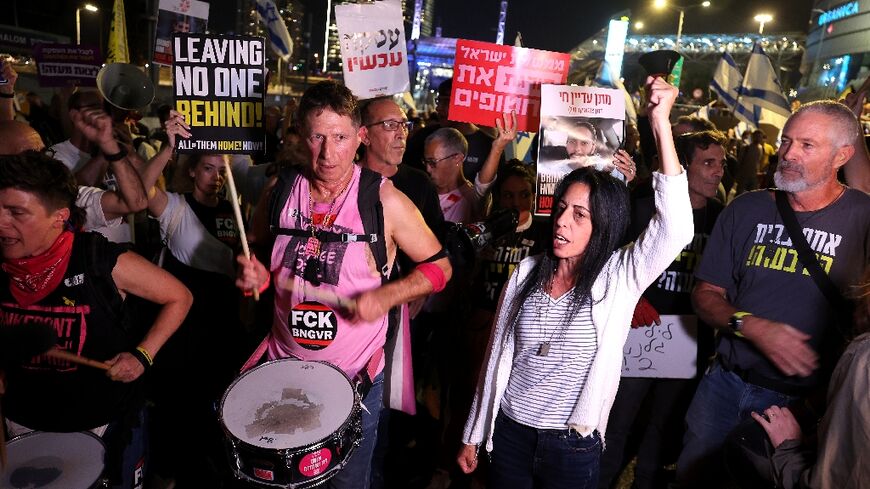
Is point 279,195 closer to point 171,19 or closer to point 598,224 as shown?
point 598,224

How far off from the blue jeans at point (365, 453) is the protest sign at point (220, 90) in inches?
68.9

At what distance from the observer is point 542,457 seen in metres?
2.82

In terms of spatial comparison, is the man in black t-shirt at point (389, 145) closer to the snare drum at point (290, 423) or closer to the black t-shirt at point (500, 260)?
the black t-shirt at point (500, 260)

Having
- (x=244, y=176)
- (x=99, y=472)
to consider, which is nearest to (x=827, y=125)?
(x=99, y=472)

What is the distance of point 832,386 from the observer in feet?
6.86

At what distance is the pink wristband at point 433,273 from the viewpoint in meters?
3.00

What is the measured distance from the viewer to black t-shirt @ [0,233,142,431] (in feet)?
9.24

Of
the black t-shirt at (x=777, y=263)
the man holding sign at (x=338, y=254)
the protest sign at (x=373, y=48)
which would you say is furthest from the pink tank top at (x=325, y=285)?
the protest sign at (x=373, y=48)

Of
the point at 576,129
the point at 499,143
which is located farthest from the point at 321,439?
the point at 499,143

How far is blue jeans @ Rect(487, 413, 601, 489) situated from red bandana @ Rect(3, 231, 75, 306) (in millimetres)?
2253

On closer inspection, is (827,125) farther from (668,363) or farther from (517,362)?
(517,362)

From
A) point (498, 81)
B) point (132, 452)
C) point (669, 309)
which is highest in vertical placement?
point (498, 81)

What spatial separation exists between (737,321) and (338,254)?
2096 millimetres

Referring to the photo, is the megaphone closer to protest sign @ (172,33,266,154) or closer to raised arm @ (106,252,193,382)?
protest sign @ (172,33,266,154)
